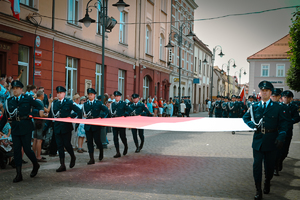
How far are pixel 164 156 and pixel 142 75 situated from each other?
63.8ft

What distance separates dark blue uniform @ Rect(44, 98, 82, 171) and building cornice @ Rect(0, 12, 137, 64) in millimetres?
6845

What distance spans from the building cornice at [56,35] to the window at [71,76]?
3.18 ft

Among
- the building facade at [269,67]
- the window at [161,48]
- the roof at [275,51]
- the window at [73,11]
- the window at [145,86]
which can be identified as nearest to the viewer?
the window at [73,11]

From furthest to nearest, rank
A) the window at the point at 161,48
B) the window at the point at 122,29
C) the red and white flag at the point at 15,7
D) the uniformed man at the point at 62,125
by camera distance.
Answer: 1. the window at the point at 161,48
2. the window at the point at 122,29
3. the red and white flag at the point at 15,7
4. the uniformed man at the point at 62,125

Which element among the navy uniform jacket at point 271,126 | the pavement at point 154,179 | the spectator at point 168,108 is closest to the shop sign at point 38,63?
the pavement at point 154,179

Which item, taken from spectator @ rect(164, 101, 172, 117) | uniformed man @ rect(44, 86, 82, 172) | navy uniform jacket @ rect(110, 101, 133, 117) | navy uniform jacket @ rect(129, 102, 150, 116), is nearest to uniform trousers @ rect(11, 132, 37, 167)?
uniformed man @ rect(44, 86, 82, 172)

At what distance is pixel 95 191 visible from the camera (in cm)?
612

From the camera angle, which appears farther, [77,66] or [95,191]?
[77,66]

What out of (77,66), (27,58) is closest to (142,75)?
(77,66)

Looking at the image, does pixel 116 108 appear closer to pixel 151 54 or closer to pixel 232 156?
pixel 232 156

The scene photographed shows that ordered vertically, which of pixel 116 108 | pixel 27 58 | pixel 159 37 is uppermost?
pixel 159 37

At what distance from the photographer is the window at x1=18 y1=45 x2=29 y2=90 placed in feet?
48.1

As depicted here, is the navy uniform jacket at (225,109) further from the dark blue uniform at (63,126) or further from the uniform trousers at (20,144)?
the uniform trousers at (20,144)

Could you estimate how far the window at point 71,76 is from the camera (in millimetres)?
18328
